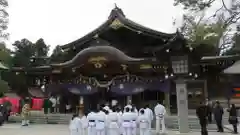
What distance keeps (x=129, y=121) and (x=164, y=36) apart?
37.9 ft

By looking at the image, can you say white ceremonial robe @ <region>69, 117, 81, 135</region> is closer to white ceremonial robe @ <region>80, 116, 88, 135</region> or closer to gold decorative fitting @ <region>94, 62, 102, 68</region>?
white ceremonial robe @ <region>80, 116, 88, 135</region>

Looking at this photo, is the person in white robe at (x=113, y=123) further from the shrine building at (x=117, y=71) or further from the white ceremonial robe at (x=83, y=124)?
the shrine building at (x=117, y=71)

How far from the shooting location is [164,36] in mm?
23797

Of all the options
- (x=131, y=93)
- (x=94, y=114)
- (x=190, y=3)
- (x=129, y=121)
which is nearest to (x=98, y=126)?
(x=94, y=114)

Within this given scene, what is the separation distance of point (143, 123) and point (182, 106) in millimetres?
2168

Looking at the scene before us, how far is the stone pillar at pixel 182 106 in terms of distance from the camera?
14844 mm

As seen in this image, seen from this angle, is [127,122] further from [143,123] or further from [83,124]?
[83,124]

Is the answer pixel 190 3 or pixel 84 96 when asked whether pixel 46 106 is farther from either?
pixel 190 3

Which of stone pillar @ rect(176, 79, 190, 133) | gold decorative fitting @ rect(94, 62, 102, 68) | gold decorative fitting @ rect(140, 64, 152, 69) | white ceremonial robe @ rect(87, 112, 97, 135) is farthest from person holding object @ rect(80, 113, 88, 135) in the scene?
gold decorative fitting @ rect(94, 62, 102, 68)

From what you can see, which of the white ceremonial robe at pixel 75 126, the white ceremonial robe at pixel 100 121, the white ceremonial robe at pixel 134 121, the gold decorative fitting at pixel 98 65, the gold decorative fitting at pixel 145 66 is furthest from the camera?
the gold decorative fitting at pixel 98 65

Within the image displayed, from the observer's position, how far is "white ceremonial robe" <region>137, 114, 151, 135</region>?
13.9 metres

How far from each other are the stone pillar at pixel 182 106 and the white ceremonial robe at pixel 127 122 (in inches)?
104

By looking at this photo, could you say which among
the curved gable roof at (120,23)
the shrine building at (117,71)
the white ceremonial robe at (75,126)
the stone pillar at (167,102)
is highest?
the curved gable roof at (120,23)

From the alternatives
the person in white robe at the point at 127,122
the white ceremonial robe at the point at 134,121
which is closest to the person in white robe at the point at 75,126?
the person in white robe at the point at 127,122
